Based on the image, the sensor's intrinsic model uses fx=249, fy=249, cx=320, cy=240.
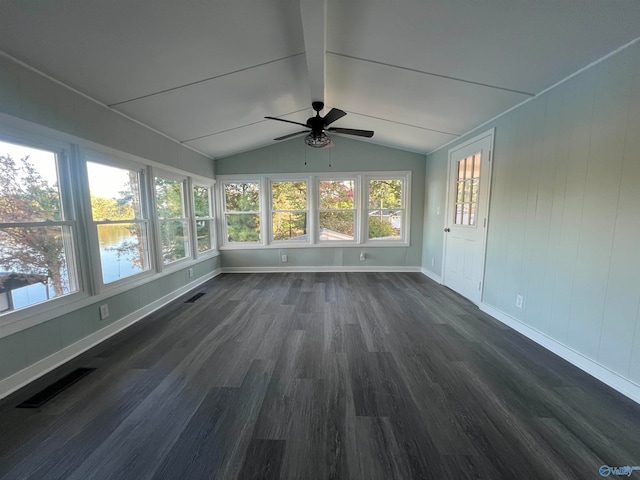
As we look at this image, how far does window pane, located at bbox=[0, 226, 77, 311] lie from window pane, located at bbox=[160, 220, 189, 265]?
127 centimetres

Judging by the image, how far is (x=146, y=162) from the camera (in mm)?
3107

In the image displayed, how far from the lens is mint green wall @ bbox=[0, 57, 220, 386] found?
69.2 inches

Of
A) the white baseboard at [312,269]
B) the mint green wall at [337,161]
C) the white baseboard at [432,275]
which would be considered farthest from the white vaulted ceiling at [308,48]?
the white baseboard at [312,269]

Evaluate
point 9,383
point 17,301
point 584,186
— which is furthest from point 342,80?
point 9,383

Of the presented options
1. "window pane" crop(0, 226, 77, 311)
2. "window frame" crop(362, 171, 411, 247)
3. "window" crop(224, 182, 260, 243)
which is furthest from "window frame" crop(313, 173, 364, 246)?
"window pane" crop(0, 226, 77, 311)

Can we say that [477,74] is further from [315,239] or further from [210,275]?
[210,275]

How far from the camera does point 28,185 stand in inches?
77.4

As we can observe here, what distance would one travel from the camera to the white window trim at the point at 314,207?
5039 mm

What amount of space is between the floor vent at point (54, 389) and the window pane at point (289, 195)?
3742 mm

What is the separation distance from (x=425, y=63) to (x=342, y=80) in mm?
943

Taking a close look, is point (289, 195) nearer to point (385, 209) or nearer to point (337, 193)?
point (337, 193)

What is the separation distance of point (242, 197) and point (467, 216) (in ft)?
13.4

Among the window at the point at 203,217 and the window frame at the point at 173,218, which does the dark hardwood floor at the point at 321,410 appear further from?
the window at the point at 203,217

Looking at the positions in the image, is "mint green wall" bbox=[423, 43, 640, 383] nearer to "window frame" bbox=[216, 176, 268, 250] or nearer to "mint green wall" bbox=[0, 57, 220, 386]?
"window frame" bbox=[216, 176, 268, 250]
